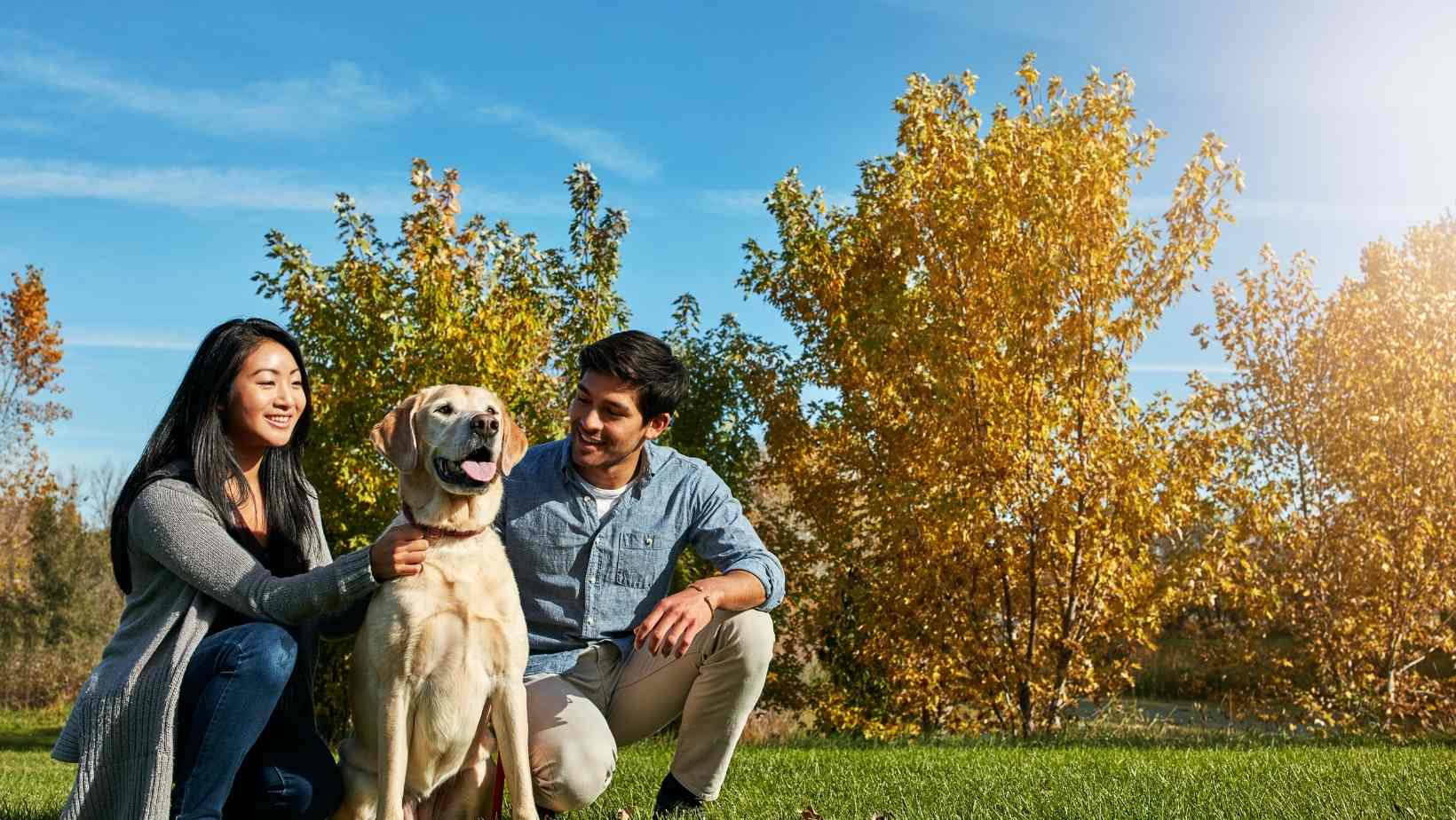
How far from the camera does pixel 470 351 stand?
9141mm

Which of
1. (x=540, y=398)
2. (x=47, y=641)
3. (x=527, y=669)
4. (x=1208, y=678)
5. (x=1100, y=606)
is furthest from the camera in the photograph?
(x=47, y=641)

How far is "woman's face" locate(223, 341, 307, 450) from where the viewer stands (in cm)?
325

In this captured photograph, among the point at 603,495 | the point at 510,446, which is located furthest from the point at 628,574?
the point at 510,446

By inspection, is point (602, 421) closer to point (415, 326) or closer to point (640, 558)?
point (640, 558)

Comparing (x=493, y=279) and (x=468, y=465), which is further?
(x=493, y=279)

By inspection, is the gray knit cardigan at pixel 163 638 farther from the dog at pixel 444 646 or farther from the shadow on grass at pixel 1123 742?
the shadow on grass at pixel 1123 742

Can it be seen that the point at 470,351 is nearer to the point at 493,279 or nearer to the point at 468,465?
the point at 493,279

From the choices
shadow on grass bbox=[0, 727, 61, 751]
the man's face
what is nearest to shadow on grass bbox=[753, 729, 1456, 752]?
the man's face

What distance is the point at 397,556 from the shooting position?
2.98 meters

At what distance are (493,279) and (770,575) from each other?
7411mm

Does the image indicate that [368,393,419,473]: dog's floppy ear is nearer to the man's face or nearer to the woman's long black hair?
the woman's long black hair

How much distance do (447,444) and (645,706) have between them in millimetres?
1173

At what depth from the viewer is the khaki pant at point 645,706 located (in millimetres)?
3395

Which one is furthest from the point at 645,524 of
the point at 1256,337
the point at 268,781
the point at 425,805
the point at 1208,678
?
the point at 1208,678
